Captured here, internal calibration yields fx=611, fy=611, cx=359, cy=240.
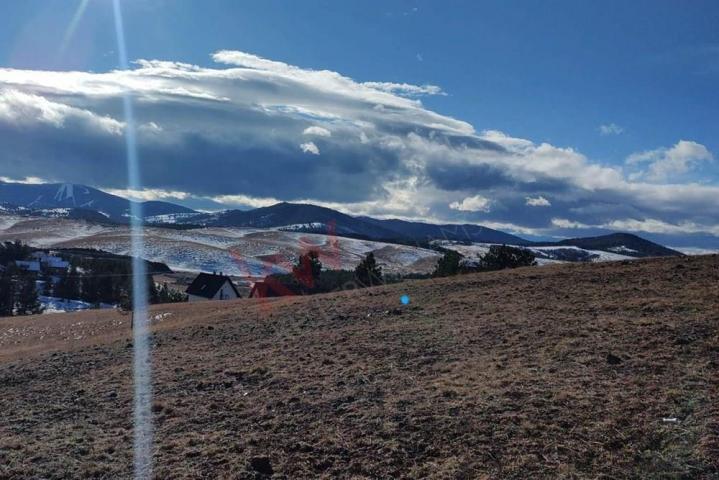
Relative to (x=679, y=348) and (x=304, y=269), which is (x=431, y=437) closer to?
(x=679, y=348)

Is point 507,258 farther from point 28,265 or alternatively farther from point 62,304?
point 28,265

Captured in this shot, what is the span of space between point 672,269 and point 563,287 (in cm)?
387

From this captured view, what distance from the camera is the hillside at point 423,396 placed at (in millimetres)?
7457

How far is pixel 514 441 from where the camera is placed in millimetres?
7648

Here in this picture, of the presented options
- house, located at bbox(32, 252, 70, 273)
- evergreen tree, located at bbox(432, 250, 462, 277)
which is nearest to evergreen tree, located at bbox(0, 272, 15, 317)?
house, located at bbox(32, 252, 70, 273)

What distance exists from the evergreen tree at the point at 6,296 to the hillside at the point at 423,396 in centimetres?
5775

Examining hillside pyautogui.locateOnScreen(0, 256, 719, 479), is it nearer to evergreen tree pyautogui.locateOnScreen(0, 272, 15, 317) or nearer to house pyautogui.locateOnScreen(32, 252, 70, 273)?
evergreen tree pyautogui.locateOnScreen(0, 272, 15, 317)

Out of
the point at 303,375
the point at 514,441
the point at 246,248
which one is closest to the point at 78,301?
the point at 303,375

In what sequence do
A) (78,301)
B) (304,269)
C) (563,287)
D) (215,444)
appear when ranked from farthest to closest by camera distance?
(78,301) < (304,269) < (563,287) < (215,444)

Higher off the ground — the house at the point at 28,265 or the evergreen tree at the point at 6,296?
the house at the point at 28,265

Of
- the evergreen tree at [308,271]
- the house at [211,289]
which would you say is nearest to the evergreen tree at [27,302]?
the house at [211,289]

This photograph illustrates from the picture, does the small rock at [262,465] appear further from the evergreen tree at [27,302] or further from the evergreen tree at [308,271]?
the evergreen tree at [27,302]

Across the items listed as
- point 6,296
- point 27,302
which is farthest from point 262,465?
point 6,296

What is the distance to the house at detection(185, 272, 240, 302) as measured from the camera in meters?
62.8
